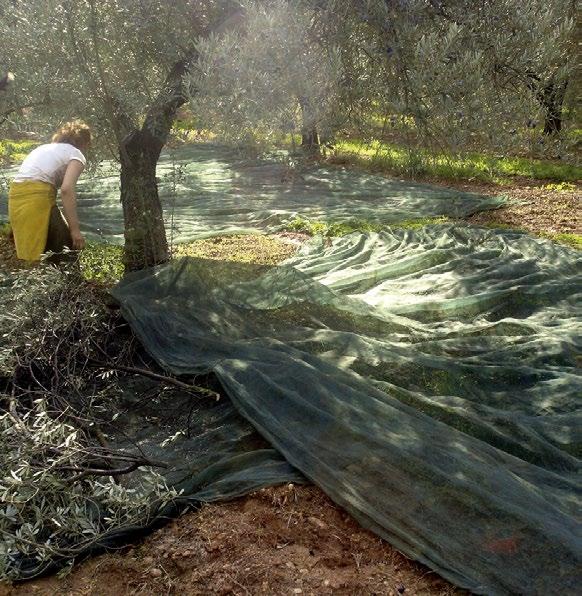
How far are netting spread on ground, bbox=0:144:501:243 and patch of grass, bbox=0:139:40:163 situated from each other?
4.14m

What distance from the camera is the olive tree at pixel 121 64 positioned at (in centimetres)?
526

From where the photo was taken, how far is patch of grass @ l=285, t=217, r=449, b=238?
9820 mm

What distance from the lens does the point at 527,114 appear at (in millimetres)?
4938

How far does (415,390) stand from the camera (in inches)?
177

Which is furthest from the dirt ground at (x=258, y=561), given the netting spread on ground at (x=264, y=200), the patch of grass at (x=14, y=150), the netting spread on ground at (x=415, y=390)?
the patch of grass at (x=14, y=150)

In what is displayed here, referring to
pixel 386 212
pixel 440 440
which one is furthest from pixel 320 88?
pixel 386 212

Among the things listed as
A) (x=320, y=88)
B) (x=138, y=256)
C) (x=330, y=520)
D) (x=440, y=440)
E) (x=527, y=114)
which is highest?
(x=320, y=88)

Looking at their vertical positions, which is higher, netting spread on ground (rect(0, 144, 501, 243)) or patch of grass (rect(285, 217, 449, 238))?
netting spread on ground (rect(0, 144, 501, 243))

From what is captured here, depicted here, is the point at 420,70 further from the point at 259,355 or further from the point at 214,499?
the point at 214,499

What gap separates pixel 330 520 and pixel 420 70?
293 centimetres

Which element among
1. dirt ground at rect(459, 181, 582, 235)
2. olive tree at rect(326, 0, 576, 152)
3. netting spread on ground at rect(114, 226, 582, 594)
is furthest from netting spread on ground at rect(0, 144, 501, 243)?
olive tree at rect(326, 0, 576, 152)

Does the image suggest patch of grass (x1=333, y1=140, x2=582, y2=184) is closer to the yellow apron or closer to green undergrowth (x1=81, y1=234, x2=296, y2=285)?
green undergrowth (x1=81, y1=234, x2=296, y2=285)

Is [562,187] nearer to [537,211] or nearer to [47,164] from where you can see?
[537,211]

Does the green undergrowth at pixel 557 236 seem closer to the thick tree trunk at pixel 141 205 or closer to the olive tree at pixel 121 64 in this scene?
the thick tree trunk at pixel 141 205
